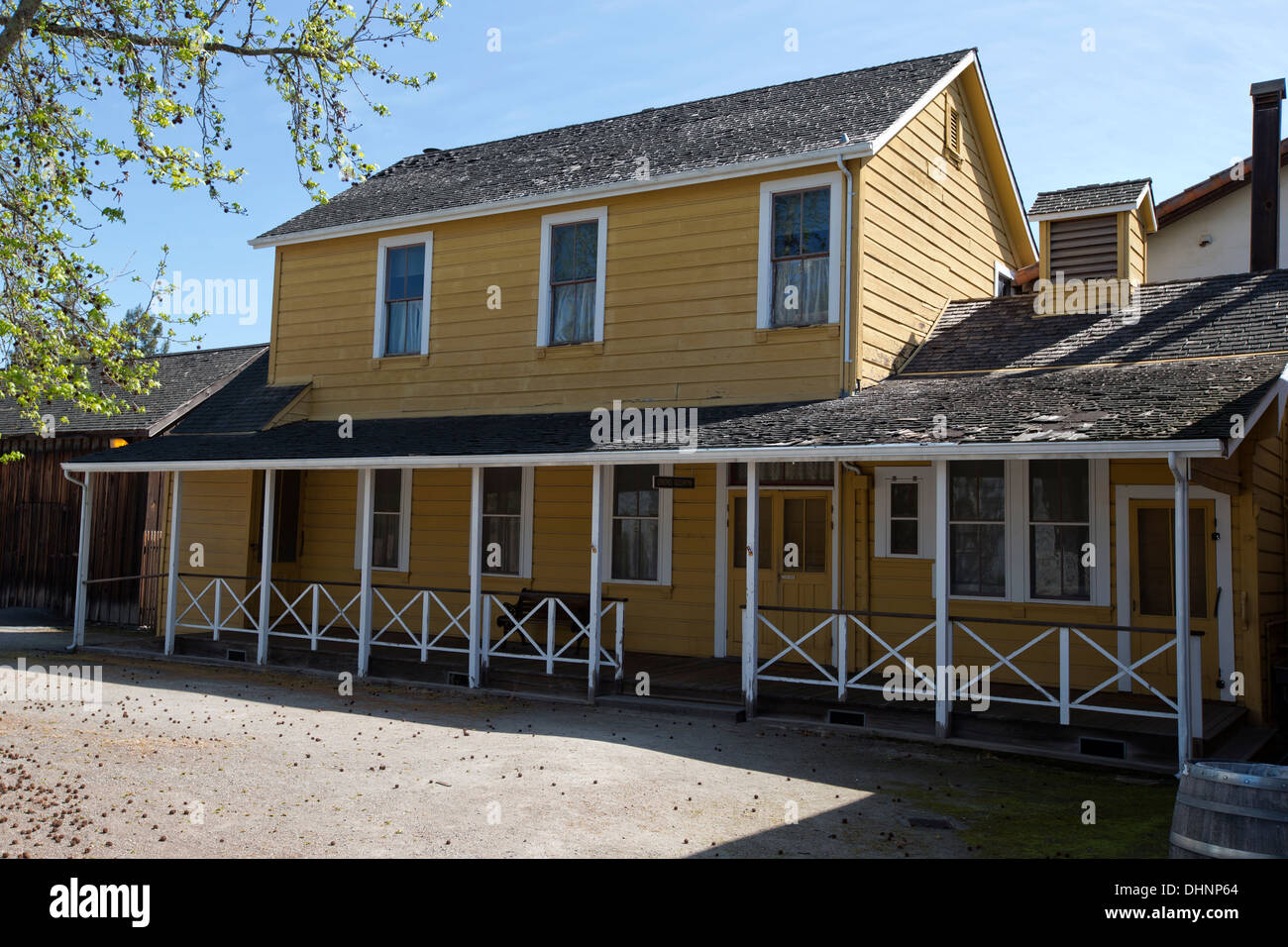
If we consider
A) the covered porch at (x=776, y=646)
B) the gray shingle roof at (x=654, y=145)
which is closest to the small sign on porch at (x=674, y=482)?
the covered porch at (x=776, y=646)

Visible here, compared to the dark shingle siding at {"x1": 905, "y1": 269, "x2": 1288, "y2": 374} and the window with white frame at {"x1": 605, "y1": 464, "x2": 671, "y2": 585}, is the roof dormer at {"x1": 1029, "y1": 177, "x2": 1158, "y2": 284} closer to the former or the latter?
the dark shingle siding at {"x1": 905, "y1": 269, "x2": 1288, "y2": 374}

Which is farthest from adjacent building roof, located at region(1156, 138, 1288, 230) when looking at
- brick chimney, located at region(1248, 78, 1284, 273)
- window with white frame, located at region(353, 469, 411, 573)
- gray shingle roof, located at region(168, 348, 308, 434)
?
gray shingle roof, located at region(168, 348, 308, 434)

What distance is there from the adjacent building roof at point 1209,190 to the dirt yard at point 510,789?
442 inches

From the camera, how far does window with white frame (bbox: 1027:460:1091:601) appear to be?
1123 centimetres

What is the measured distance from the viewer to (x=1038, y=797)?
7.97m

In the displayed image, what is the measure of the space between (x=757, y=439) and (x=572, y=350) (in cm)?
416

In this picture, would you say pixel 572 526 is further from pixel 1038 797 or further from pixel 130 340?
pixel 1038 797

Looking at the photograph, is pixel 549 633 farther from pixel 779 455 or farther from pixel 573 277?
pixel 573 277

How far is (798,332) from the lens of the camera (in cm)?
1224

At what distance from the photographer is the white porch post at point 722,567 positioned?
42.9 feet

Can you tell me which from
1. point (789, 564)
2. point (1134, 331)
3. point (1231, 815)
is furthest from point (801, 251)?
point (1231, 815)

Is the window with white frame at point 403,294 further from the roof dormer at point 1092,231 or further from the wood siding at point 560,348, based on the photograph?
the roof dormer at point 1092,231
